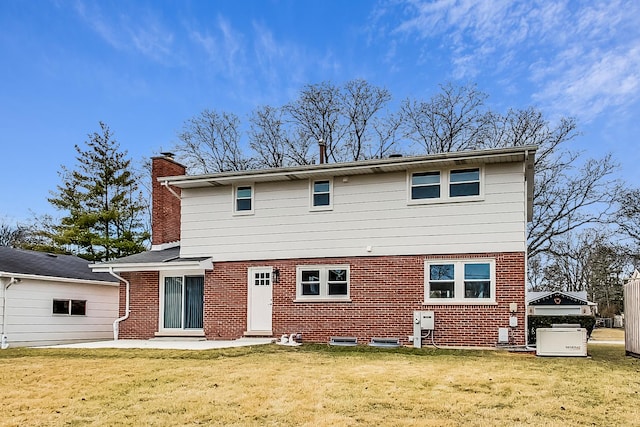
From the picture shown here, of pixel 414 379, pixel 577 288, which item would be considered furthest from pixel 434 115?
pixel 414 379

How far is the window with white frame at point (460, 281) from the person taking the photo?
594 inches

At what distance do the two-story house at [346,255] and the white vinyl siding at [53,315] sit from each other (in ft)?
8.68

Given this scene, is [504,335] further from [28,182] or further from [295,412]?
[28,182]

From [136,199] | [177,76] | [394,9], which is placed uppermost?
[394,9]

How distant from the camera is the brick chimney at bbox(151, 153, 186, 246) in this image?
770 inches

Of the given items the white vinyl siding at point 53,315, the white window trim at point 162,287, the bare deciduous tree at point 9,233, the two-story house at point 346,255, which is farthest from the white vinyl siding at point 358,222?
the bare deciduous tree at point 9,233

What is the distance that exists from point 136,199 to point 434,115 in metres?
18.6

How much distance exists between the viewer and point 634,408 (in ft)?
26.5

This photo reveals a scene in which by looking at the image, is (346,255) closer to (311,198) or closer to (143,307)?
(311,198)

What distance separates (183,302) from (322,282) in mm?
4533

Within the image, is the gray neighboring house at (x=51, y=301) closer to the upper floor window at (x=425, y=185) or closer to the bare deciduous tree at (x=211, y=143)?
the upper floor window at (x=425, y=185)

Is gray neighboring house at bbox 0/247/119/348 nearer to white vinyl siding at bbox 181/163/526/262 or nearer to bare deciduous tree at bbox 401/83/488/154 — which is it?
white vinyl siding at bbox 181/163/526/262

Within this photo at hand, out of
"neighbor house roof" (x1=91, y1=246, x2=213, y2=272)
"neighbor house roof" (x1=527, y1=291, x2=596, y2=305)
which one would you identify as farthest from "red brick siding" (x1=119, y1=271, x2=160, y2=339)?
"neighbor house roof" (x1=527, y1=291, x2=596, y2=305)

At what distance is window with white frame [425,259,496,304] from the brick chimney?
28.3ft
